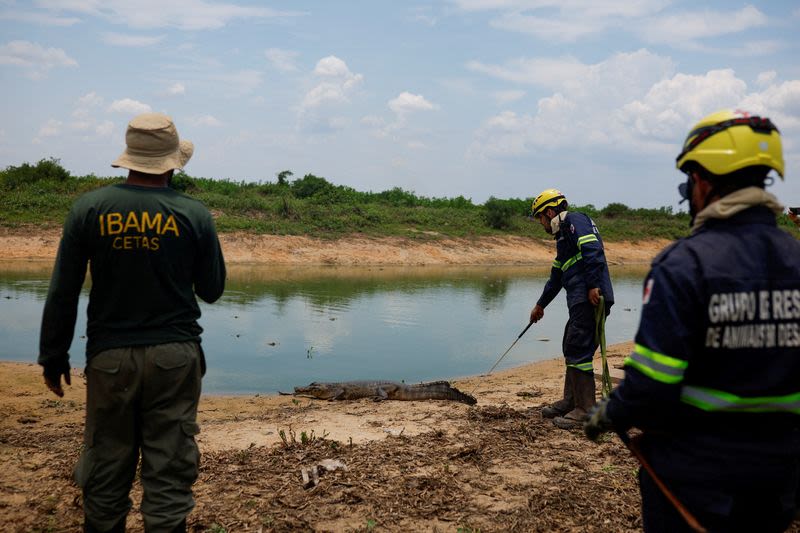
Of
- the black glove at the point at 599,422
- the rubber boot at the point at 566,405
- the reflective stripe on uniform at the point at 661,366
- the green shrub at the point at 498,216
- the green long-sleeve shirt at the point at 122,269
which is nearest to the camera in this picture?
the reflective stripe on uniform at the point at 661,366

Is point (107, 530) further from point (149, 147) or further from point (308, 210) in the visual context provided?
point (308, 210)

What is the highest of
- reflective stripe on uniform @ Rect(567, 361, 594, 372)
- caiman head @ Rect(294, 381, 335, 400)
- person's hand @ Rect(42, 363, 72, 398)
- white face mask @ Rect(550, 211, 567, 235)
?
white face mask @ Rect(550, 211, 567, 235)

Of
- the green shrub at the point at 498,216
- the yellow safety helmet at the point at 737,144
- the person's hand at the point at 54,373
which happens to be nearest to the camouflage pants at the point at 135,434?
the person's hand at the point at 54,373

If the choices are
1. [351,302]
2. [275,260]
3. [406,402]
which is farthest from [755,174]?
[275,260]

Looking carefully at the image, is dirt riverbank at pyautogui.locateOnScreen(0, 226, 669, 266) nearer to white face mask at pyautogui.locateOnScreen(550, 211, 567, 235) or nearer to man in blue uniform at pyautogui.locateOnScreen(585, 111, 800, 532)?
white face mask at pyautogui.locateOnScreen(550, 211, 567, 235)

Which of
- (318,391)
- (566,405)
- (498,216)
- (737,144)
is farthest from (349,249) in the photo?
(737,144)

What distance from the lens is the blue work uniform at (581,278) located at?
6.39 metres

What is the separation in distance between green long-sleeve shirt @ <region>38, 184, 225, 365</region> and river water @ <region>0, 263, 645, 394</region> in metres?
6.27

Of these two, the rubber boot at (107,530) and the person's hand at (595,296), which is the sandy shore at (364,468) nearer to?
the rubber boot at (107,530)

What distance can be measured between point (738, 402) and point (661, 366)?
0.83 feet

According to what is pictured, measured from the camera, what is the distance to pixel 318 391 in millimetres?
9031

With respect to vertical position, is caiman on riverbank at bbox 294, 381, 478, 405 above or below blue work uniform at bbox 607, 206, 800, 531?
below

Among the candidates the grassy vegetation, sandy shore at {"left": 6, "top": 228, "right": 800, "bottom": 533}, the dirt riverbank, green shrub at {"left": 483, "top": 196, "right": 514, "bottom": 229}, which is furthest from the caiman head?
green shrub at {"left": 483, "top": 196, "right": 514, "bottom": 229}

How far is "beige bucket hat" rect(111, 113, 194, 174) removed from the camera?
11.0 ft
